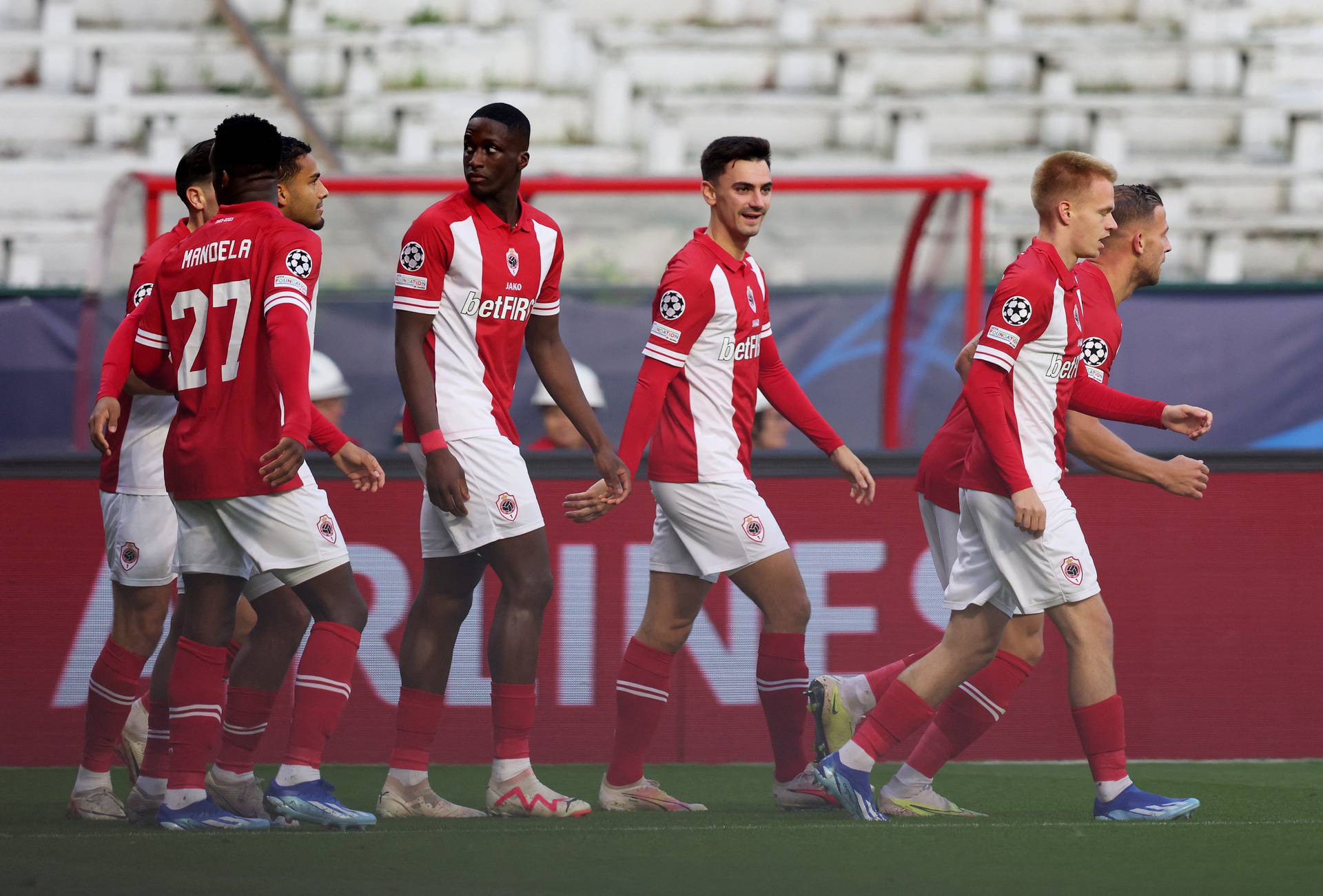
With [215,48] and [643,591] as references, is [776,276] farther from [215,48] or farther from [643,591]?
[215,48]

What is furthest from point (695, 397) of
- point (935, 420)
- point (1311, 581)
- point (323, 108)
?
point (323, 108)

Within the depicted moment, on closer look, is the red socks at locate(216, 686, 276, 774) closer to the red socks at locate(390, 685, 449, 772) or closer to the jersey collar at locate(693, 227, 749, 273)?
the red socks at locate(390, 685, 449, 772)

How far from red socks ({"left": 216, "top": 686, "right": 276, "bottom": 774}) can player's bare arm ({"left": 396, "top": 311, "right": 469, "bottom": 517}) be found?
75cm

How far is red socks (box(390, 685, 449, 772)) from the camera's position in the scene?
5.70 meters

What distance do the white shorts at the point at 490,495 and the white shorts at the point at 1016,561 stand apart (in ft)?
4.12

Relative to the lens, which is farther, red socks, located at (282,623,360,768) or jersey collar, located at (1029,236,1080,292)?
jersey collar, located at (1029,236,1080,292)

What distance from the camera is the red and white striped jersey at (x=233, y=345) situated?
518cm

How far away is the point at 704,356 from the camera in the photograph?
586 cm

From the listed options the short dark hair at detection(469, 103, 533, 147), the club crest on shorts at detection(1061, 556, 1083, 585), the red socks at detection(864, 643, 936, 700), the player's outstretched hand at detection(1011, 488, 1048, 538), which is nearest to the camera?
the player's outstretched hand at detection(1011, 488, 1048, 538)

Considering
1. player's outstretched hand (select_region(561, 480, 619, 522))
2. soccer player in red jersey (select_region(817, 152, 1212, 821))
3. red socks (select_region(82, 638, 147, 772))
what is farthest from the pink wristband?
soccer player in red jersey (select_region(817, 152, 1212, 821))

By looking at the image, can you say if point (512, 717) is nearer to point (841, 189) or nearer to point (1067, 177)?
point (1067, 177)

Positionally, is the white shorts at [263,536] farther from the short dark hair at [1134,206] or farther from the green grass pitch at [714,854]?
the short dark hair at [1134,206]

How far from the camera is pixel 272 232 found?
5.20m

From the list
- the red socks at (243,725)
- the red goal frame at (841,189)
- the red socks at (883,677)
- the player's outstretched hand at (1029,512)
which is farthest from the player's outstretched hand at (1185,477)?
the red goal frame at (841,189)
